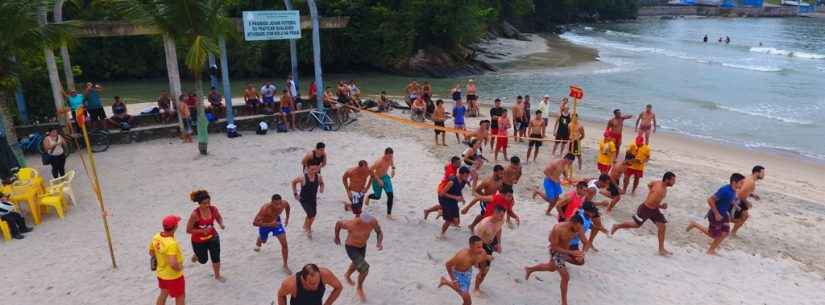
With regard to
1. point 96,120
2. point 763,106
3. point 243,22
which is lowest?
point 763,106

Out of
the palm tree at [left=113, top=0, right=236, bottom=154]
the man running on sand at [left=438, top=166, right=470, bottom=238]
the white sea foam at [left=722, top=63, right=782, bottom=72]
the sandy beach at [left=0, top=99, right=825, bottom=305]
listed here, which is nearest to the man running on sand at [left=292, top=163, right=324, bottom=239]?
the sandy beach at [left=0, top=99, right=825, bottom=305]

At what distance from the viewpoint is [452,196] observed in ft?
28.8

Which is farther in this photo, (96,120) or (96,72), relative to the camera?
(96,72)

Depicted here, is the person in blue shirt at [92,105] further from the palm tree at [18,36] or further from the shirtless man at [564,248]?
the shirtless man at [564,248]

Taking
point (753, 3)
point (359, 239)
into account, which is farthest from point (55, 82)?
point (753, 3)

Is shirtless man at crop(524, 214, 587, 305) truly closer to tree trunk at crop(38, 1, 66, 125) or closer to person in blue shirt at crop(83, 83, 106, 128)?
tree trunk at crop(38, 1, 66, 125)

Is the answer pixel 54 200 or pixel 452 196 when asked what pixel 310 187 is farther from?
pixel 54 200

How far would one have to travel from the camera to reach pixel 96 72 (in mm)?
35031

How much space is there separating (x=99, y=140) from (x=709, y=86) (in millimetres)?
30946

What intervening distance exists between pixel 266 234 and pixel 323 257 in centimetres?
97

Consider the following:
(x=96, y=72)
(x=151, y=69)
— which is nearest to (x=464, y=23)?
(x=151, y=69)

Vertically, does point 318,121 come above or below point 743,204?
above

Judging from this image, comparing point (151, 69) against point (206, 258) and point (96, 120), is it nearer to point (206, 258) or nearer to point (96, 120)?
point (96, 120)

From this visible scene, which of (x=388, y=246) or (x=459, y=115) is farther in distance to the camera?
(x=459, y=115)
